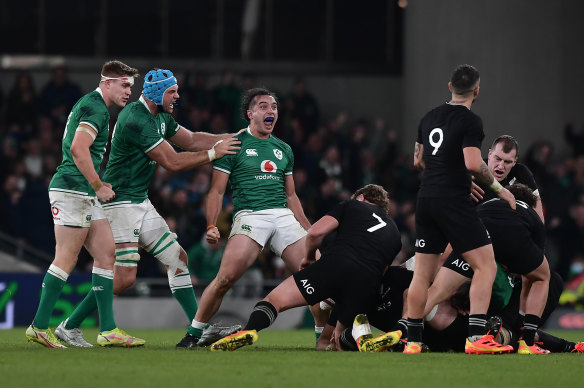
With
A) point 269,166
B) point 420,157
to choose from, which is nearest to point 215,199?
point 269,166

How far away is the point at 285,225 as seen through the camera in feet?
32.9

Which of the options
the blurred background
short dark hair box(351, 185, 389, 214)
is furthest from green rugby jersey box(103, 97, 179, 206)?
the blurred background

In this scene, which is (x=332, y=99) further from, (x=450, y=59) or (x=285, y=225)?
(x=285, y=225)

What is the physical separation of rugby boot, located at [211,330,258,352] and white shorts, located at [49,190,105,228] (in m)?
1.60

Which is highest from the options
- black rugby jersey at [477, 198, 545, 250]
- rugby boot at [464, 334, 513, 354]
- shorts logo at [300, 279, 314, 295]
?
black rugby jersey at [477, 198, 545, 250]

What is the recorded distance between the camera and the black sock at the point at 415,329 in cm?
923

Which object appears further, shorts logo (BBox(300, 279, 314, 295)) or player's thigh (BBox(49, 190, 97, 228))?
player's thigh (BBox(49, 190, 97, 228))

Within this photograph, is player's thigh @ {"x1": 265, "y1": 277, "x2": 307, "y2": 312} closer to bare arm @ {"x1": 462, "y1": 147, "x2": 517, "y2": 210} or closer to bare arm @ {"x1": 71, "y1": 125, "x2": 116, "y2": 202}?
bare arm @ {"x1": 71, "y1": 125, "x2": 116, "y2": 202}

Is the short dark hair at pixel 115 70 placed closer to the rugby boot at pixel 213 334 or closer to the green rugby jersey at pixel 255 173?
the green rugby jersey at pixel 255 173

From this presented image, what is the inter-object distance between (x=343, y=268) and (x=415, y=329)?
79 centimetres

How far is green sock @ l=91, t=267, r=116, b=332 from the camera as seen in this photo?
31.6 feet

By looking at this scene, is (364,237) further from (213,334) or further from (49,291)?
(49,291)

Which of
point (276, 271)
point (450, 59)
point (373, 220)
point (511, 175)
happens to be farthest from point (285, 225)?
point (450, 59)

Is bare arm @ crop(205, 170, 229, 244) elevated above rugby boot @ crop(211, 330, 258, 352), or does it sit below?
above
